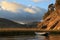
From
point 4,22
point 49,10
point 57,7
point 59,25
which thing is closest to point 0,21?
point 4,22

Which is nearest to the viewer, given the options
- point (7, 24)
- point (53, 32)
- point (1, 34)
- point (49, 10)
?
point (1, 34)

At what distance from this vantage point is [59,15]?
11194 centimetres

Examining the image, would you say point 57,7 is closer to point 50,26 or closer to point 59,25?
point 50,26

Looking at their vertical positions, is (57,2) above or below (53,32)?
above

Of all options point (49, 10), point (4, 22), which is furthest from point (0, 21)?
point (49, 10)

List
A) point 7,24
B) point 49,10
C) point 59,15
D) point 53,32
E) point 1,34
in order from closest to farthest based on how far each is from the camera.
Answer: point 1,34 → point 53,32 → point 59,15 → point 49,10 → point 7,24

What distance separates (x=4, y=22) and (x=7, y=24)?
3.02m

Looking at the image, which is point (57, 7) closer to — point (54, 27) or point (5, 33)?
point (54, 27)

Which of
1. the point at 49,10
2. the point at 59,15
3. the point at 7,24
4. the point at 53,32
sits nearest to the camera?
the point at 53,32

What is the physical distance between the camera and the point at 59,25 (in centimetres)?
10119

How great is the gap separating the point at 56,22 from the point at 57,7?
13.0 meters

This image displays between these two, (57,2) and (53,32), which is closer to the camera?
(53,32)

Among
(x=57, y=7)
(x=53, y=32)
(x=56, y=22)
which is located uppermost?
(x=57, y=7)

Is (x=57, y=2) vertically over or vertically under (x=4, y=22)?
under
